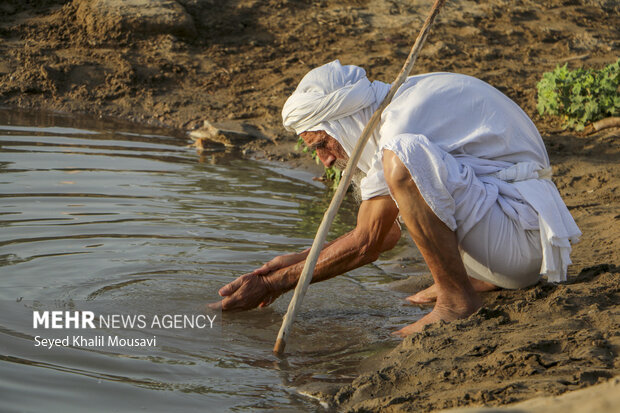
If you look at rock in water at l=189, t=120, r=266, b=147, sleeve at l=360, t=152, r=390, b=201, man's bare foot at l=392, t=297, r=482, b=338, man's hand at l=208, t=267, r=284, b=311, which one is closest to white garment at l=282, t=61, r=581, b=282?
sleeve at l=360, t=152, r=390, b=201

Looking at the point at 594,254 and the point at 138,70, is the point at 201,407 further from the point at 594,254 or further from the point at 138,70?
the point at 138,70

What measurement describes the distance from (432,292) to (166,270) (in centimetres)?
150

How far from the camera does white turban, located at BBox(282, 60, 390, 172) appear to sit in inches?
148

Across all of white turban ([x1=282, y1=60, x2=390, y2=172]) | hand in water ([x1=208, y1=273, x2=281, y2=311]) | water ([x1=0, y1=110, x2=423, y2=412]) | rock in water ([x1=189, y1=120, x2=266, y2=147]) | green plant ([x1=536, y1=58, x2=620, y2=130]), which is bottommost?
rock in water ([x1=189, y1=120, x2=266, y2=147])

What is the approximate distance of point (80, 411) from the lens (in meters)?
3.01

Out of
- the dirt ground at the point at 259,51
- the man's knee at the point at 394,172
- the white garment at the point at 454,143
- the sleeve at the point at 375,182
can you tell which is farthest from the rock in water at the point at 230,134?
the man's knee at the point at 394,172

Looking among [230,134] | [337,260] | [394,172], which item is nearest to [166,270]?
[337,260]

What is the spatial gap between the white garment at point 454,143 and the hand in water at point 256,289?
0.58 metres

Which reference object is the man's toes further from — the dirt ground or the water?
the dirt ground

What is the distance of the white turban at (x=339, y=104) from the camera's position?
3.76 meters

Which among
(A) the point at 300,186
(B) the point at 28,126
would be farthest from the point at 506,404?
(B) the point at 28,126

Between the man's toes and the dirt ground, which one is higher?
the dirt ground

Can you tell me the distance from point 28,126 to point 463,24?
A: 5.14 meters

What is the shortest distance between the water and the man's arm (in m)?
0.13
